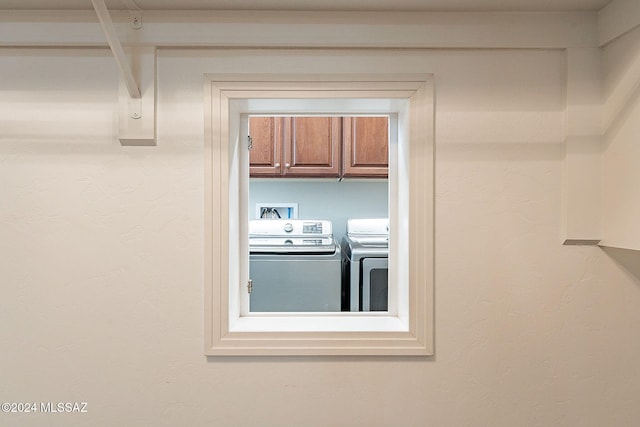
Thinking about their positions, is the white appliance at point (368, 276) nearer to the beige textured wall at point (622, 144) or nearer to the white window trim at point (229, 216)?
the white window trim at point (229, 216)

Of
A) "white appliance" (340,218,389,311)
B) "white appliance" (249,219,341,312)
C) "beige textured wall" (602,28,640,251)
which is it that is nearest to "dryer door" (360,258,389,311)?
"white appliance" (340,218,389,311)

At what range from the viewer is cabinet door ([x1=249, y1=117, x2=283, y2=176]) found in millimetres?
2059

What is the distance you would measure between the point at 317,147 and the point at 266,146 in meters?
0.28

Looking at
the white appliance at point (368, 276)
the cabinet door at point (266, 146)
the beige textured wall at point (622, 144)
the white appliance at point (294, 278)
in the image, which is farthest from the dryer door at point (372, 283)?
the beige textured wall at point (622, 144)

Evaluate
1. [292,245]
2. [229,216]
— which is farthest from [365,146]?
[229,216]

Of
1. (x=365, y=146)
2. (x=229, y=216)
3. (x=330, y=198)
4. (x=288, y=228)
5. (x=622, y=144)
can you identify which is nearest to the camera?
(x=622, y=144)

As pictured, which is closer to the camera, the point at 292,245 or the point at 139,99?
the point at 139,99

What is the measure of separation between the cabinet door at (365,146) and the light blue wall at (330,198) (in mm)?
426

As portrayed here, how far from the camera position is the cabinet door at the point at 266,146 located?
2.06 meters

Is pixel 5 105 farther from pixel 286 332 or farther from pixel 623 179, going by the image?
pixel 623 179

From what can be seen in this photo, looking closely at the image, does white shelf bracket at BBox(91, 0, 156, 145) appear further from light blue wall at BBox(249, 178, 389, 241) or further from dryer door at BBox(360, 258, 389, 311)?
light blue wall at BBox(249, 178, 389, 241)

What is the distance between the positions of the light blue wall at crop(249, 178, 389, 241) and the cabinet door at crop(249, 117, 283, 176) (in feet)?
1.32

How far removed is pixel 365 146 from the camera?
2062 millimetres

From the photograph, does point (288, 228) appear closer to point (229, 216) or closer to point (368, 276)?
point (368, 276)
